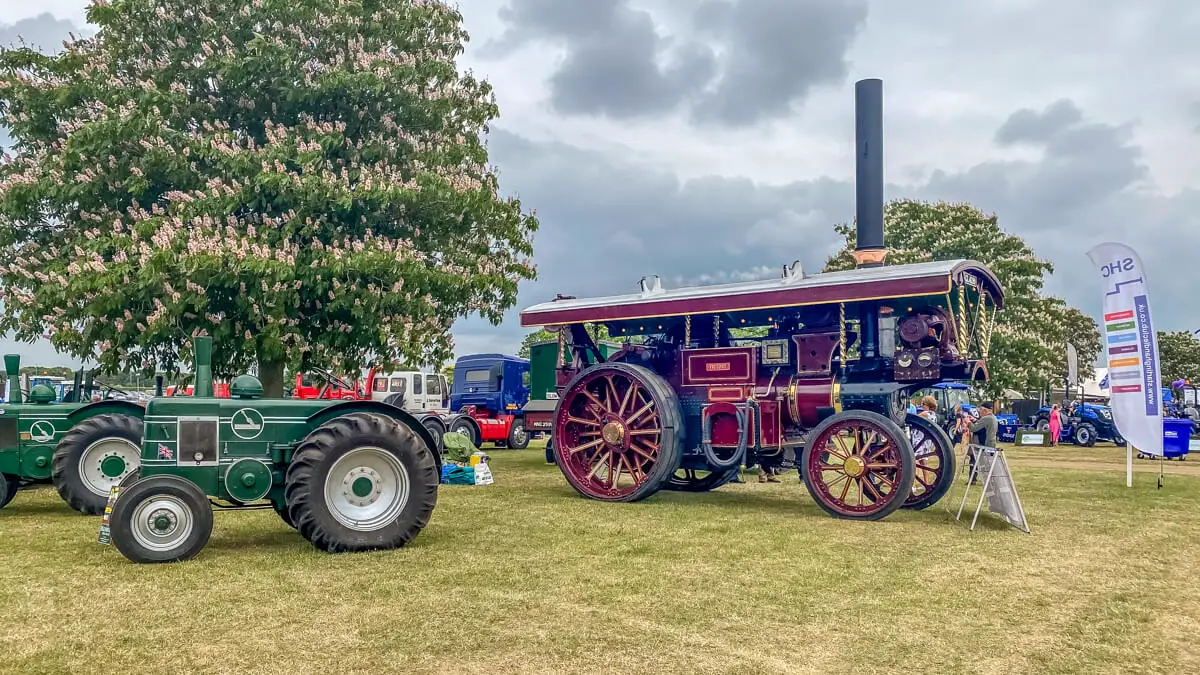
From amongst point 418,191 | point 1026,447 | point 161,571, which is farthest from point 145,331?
point 1026,447

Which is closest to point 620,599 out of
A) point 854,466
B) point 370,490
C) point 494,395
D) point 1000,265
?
point 370,490

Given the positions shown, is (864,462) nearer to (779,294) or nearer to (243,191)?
(779,294)

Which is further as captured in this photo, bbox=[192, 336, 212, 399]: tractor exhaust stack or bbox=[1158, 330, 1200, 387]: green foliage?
bbox=[1158, 330, 1200, 387]: green foliage

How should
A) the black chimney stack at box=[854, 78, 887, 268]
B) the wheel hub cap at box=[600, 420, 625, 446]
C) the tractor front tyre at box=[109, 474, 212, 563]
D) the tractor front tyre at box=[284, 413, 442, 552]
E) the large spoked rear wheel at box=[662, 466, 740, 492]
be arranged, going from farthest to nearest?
the black chimney stack at box=[854, 78, 887, 268]
the large spoked rear wheel at box=[662, 466, 740, 492]
the wheel hub cap at box=[600, 420, 625, 446]
the tractor front tyre at box=[284, 413, 442, 552]
the tractor front tyre at box=[109, 474, 212, 563]

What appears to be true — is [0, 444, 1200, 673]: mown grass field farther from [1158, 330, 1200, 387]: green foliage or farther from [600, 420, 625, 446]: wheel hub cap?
[1158, 330, 1200, 387]: green foliage

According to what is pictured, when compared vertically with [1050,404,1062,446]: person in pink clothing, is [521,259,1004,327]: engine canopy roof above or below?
above

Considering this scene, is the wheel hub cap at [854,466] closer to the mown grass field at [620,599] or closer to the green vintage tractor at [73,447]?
the mown grass field at [620,599]

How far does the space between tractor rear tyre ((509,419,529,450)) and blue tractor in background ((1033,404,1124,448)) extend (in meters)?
17.4

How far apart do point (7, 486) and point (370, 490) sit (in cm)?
486

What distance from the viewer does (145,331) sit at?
1248 cm

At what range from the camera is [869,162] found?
693 inches

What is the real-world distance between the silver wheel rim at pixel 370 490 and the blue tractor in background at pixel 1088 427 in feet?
87.0

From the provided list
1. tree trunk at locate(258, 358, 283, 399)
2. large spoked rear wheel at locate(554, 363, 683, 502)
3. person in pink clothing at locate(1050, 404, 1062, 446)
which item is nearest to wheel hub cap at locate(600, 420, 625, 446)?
large spoked rear wheel at locate(554, 363, 683, 502)

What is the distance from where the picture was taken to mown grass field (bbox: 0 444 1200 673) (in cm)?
457
